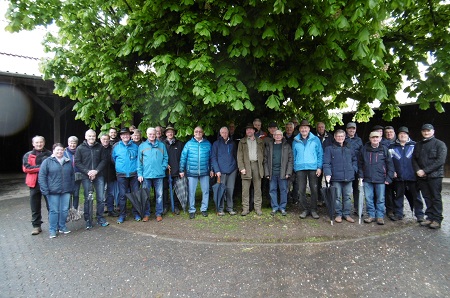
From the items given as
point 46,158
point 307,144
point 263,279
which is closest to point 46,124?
point 46,158

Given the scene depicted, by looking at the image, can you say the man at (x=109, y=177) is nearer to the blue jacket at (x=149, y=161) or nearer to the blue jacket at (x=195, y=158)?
the blue jacket at (x=149, y=161)

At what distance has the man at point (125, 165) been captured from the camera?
19.6 feet

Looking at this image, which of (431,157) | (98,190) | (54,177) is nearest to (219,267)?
(98,190)

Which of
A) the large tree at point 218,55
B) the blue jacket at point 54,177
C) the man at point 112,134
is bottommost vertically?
the blue jacket at point 54,177

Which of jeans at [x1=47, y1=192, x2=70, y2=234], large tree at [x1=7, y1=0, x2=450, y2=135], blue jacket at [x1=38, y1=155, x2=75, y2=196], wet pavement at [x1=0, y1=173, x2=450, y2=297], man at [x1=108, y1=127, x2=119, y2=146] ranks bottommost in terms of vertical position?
wet pavement at [x1=0, y1=173, x2=450, y2=297]

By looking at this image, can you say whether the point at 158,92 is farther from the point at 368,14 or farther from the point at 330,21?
the point at 368,14

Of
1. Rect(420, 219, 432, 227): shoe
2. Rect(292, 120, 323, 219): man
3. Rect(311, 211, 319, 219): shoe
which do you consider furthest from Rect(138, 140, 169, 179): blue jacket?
Rect(420, 219, 432, 227): shoe

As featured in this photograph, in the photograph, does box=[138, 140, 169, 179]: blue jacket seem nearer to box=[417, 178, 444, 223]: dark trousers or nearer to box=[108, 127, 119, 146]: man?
box=[108, 127, 119, 146]: man

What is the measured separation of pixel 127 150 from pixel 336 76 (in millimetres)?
4473

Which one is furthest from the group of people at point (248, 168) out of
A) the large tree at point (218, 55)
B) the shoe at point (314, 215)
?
the large tree at point (218, 55)

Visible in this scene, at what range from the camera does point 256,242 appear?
4785 mm

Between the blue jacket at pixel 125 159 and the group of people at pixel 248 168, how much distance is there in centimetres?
2

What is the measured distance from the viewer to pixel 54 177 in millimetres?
5336

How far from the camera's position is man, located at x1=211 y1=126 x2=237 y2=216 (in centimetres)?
639
